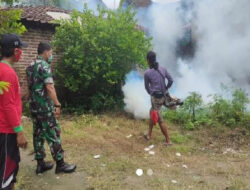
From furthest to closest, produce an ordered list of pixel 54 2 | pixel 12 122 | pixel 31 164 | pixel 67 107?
pixel 54 2 → pixel 67 107 → pixel 31 164 → pixel 12 122

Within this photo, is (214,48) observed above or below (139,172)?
above

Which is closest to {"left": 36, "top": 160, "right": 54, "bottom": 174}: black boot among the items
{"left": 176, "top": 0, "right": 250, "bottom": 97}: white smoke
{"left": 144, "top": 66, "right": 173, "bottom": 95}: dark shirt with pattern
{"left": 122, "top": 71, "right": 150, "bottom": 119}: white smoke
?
{"left": 144, "top": 66, "right": 173, "bottom": 95}: dark shirt with pattern

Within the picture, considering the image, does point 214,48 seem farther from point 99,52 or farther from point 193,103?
point 99,52

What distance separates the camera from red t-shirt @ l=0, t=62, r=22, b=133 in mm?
2725

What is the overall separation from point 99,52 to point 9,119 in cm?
554


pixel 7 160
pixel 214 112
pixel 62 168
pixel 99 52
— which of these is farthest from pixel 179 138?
pixel 7 160

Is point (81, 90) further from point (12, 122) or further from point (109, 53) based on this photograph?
point (12, 122)

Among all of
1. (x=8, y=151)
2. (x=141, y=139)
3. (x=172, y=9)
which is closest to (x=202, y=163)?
(x=141, y=139)

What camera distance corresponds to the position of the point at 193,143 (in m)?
6.04

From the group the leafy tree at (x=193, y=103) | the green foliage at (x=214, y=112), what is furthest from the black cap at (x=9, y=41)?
the leafy tree at (x=193, y=103)

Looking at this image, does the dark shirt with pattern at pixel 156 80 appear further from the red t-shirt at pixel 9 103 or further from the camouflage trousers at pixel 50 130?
the red t-shirt at pixel 9 103

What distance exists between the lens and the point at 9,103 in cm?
276

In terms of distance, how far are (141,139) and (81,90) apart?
10.0 feet

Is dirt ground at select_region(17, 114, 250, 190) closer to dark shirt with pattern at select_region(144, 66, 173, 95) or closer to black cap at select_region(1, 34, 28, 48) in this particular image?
dark shirt with pattern at select_region(144, 66, 173, 95)
